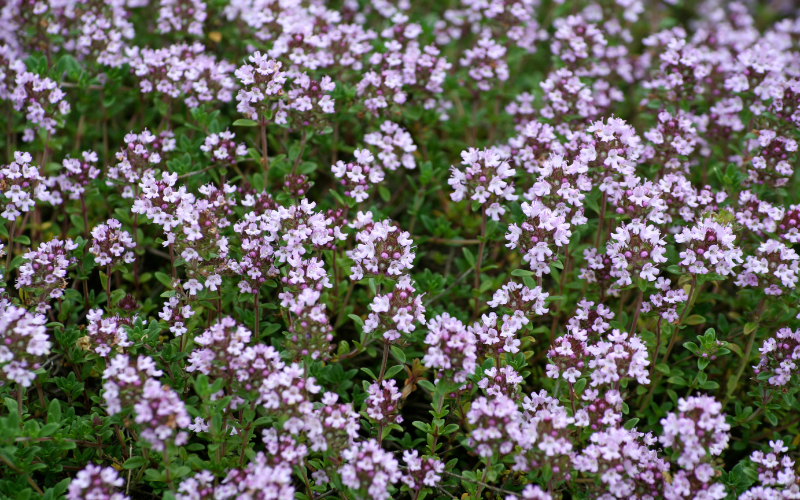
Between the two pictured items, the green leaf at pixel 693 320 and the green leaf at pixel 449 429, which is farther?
the green leaf at pixel 693 320

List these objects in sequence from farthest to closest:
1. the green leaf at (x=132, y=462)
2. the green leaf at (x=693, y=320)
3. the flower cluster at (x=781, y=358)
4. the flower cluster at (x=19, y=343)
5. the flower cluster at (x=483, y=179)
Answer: the green leaf at (x=693, y=320) → the flower cluster at (x=483, y=179) → the flower cluster at (x=781, y=358) → the green leaf at (x=132, y=462) → the flower cluster at (x=19, y=343)

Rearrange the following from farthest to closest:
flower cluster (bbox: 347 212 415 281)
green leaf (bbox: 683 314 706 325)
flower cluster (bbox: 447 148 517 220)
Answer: green leaf (bbox: 683 314 706 325) < flower cluster (bbox: 447 148 517 220) < flower cluster (bbox: 347 212 415 281)

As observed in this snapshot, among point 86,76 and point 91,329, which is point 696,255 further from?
point 86,76

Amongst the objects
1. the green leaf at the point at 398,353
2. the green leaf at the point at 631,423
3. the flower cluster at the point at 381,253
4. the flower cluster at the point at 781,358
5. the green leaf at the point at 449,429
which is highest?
the flower cluster at the point at 781,358

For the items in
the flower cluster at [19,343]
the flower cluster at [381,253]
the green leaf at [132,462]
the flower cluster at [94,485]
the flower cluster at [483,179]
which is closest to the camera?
the flower cluster at [94,485]

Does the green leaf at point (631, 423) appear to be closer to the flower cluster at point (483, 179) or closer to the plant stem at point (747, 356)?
the plant stem at point (747, 356)

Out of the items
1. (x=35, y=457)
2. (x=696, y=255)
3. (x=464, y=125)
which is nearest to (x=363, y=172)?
(x=464, y=125)

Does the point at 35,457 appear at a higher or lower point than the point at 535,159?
lower

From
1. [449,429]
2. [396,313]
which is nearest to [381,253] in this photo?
[396,313]

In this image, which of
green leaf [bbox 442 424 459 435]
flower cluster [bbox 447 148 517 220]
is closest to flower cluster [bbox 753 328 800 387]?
flower cluster [bbox 447 148 517 220]

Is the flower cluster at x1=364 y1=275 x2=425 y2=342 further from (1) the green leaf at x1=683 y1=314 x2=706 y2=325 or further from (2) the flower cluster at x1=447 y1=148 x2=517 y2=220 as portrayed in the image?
(1) the green leaf at x1=683 y1=314 x2=706 y2=325

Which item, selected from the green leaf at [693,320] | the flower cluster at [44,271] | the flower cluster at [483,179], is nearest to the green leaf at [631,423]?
the green leaf at [693,320]
